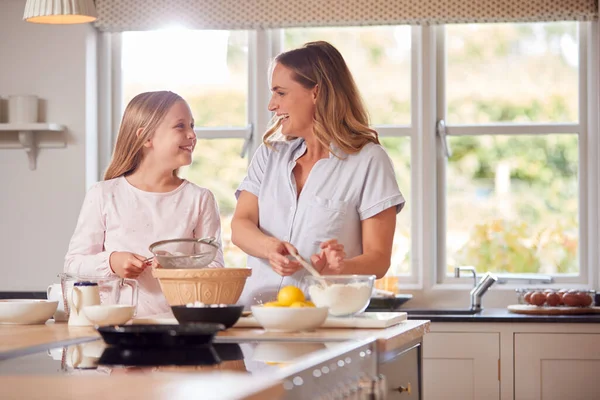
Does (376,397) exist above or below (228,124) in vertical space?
below

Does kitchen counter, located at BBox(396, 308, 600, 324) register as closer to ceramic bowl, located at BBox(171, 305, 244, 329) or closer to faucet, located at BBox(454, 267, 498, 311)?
faucet, located at BBox(454, 267, 498, 311)

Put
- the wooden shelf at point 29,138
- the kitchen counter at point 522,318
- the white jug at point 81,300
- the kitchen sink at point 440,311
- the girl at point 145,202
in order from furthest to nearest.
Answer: the wooden shelf at point 29,138, the kitchen sink at point 440,311, the kitchen counter at point 522,318, the girl at point 145,202, the white jug at point 81,300

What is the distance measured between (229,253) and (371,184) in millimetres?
2269

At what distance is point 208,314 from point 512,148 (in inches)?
114

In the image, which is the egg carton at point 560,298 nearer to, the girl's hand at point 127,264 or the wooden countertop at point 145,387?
the girl's hand at point 127,264

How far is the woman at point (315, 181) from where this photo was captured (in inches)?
99.8

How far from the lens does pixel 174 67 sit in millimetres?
4824

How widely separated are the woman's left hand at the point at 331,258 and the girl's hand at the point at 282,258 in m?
0.05

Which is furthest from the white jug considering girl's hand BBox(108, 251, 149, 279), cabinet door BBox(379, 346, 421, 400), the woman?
cabinet door BBox(379, 346, 421, 400)

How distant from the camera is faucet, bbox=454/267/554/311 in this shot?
4180 mm

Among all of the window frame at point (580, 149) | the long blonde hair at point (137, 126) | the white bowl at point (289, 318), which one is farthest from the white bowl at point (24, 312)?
the window frame at point (580, 149)

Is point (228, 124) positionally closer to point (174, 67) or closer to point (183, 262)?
point (174, 67)

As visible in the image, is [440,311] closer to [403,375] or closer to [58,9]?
[403,375]

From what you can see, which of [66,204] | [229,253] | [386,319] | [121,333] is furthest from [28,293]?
[121,333]
